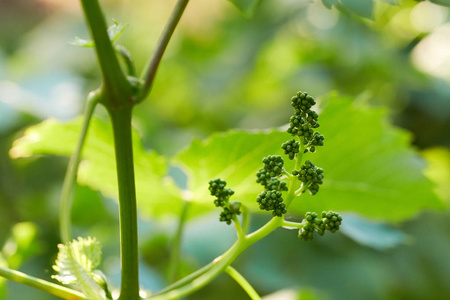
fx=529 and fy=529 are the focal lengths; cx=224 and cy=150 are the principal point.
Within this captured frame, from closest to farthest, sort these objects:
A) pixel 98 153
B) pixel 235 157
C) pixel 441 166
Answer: pixel 235 157 → pixel 98 153 → pixel 441 166

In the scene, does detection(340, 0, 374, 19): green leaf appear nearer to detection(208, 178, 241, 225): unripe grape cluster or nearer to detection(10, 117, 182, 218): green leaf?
detection(208, 178, 241, 225): unripe grape cluster

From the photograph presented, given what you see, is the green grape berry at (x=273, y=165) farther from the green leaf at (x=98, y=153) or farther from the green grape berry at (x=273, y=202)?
the green leaf at (x=98, y=153)

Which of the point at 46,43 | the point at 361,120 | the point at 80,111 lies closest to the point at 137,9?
the point at 46,43

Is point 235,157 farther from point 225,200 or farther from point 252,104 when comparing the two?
point 252,104

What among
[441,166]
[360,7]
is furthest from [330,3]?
[441,166]

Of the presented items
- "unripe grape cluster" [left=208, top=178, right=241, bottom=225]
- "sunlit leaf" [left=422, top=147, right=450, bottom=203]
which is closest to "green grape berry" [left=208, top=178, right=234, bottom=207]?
"unripe grape cluster" [left=208, top=178, right=241, bottom=225]

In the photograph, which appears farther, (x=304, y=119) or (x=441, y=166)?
(x=441, y=166)
